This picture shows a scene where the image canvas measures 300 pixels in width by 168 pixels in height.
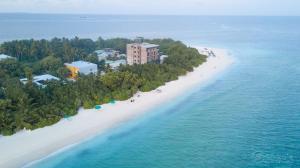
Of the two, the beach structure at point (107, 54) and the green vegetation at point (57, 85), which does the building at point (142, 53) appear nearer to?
the green vegetation at point (57, 85)

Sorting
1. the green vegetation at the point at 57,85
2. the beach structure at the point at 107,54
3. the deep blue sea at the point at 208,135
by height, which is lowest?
the deep blue sea at the point at 208,135

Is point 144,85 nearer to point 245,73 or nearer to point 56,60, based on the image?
point 56,60

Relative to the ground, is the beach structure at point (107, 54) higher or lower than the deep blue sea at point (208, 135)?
higher

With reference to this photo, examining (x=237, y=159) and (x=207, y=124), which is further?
(x=207, y=124)

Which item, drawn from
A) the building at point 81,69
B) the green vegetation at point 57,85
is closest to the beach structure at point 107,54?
the green vegetation at point 57,85

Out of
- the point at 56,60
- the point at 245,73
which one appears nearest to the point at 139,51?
the point at 56,60

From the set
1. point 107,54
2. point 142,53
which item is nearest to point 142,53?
point 142,53
